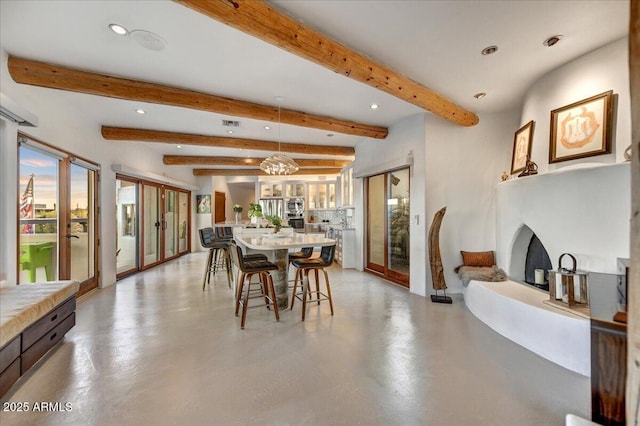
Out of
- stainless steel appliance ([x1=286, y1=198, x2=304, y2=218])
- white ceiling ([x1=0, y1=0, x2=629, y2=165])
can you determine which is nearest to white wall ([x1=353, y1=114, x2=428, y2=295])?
white ceiling ([x1=0, y1=0, x2=629, y2=165])

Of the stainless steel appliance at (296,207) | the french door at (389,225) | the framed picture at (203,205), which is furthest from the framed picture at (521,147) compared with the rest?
the framed picture at (203,205)

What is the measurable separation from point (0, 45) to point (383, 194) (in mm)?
5176

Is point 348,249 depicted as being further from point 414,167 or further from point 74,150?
point 74,150

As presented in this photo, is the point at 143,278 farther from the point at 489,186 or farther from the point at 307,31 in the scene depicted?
the point at 489,186

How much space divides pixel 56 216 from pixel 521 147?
6316mm

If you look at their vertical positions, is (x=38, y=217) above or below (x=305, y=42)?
below

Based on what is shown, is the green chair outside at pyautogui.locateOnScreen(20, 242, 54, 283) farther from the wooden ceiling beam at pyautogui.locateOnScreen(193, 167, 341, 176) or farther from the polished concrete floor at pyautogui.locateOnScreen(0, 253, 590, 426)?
the wooden ceiling beam at pyautogui.locateOnScreen(193, 167, 341, 176)

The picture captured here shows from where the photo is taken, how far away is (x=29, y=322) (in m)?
2.10

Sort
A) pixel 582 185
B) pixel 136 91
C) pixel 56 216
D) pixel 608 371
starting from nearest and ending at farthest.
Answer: pixel 608 371
pixel 582 185
pixel 136 91
pixel 56 216

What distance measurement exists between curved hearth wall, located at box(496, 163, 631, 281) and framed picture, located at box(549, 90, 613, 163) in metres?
0.21

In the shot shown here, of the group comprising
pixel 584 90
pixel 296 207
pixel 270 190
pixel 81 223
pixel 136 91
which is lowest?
pixel 81 223

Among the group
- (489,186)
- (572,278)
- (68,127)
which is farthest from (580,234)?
(68,127)

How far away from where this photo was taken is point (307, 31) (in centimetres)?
221

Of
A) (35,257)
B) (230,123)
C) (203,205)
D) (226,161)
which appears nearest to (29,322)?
(35,257)
